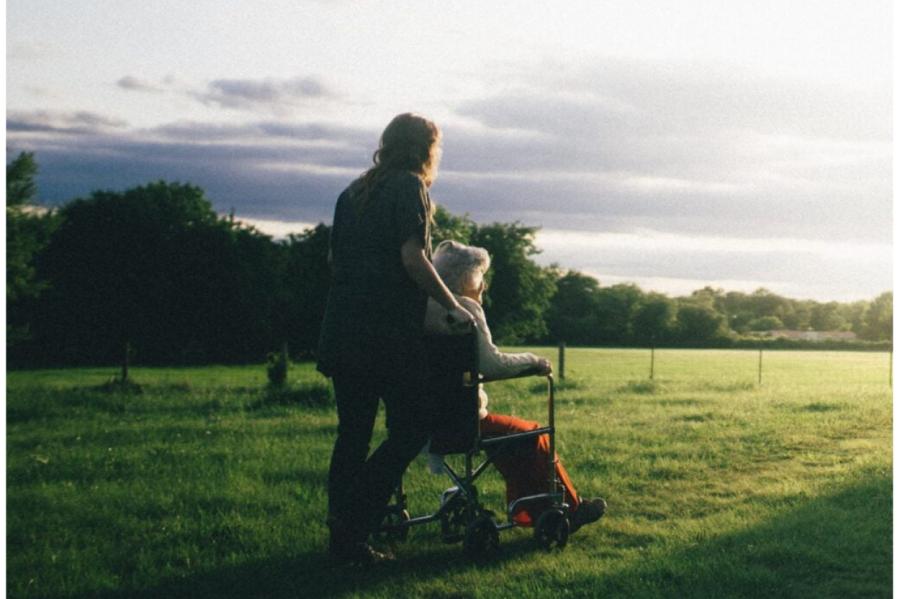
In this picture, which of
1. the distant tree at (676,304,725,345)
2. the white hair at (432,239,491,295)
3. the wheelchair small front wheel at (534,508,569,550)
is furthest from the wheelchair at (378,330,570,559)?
the distant tree at (676,304,725,345)

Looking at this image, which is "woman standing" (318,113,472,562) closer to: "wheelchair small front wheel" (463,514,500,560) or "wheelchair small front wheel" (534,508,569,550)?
"wheelchair small front wheel" (463,514,500,560)

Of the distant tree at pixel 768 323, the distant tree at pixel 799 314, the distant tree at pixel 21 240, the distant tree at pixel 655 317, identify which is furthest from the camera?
the distant tree at pixel 655 317

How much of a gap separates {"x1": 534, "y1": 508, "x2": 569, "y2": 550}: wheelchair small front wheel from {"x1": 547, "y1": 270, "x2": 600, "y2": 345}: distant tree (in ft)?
98.5

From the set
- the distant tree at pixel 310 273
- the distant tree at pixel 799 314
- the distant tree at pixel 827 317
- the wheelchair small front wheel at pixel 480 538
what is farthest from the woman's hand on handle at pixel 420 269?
the distant tree at pixel 799 314

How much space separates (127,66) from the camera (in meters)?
6.07

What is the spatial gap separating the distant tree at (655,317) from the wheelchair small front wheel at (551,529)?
30117 mm

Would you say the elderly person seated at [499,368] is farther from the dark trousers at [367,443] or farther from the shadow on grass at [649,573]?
the dark trousers at [367,443]

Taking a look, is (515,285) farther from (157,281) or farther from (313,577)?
(313,577)

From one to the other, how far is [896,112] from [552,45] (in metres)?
2.37

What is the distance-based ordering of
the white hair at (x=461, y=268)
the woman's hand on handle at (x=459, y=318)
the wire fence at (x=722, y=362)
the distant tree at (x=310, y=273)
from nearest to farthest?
the woman's hand on handle at (x=459, y=318) < the white hair at (x=461, y=268) < the distant tree at (x=310, y=273) < the wire fence at (x=722, y=362)

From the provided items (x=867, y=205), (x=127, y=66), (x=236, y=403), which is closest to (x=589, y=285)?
(x=236, y=403)

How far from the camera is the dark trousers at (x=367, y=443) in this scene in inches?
158

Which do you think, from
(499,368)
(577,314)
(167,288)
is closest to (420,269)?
(499,368)

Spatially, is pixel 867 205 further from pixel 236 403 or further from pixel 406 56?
pixel 236 403
